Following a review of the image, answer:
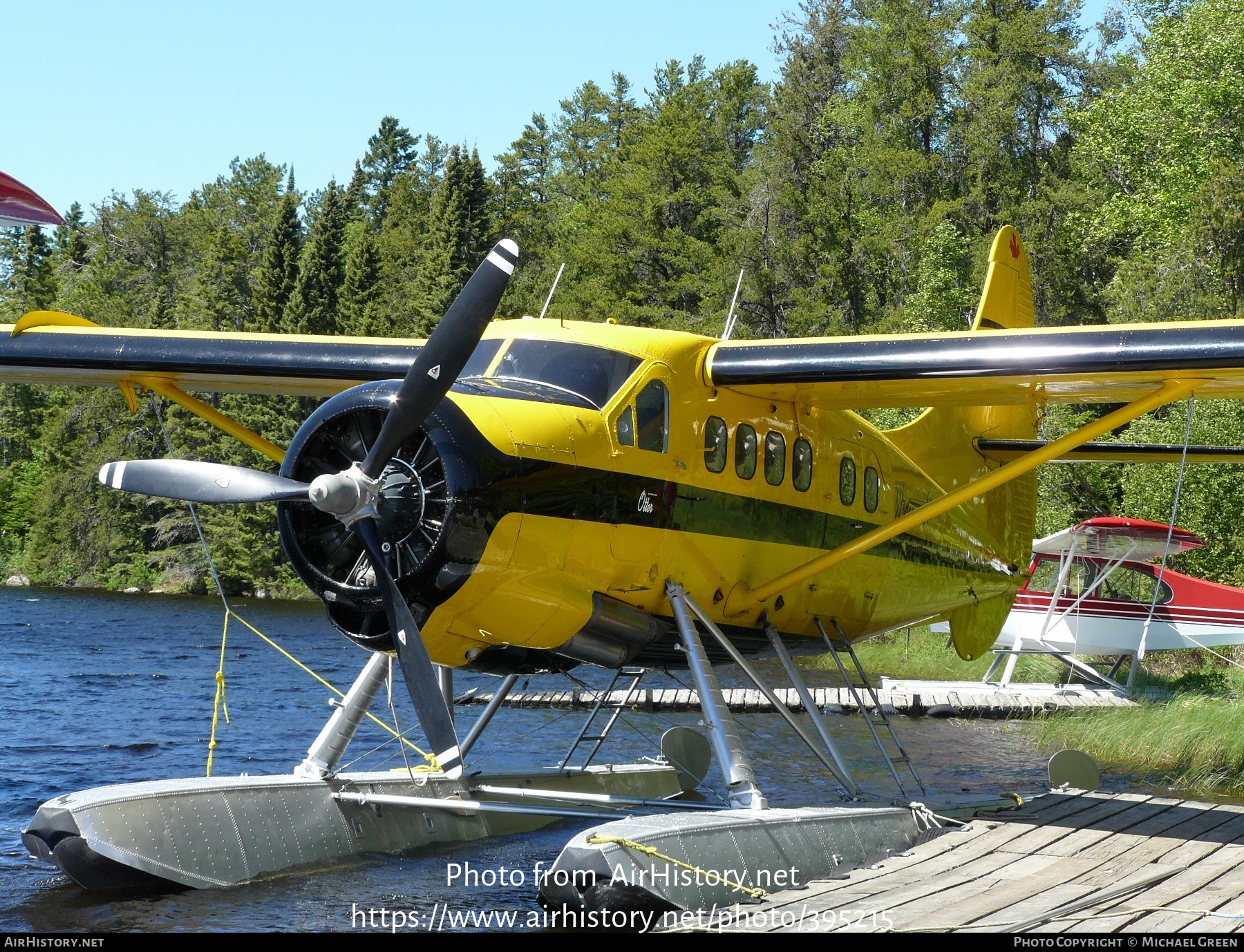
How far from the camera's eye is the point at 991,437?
12836 millimetres

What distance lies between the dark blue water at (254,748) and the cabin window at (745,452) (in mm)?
3253

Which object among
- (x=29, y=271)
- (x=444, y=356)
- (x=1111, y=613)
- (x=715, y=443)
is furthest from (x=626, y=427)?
(x=29, y=271)

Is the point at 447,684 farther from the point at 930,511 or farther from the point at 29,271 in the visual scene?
the point at 29,271

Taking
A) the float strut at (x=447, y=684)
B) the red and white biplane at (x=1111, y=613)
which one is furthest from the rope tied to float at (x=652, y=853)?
the red and white biplane at (x=1111, y=613)

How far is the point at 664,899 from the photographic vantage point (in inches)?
248

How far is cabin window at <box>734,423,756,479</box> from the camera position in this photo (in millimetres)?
8586

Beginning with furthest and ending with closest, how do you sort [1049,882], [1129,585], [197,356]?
[1129,585], [197,356], [1049,882]

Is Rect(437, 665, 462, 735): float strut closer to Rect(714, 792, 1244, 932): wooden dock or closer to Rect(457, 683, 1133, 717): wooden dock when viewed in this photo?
Rect(714, 792, 1244, 932): wooden dock

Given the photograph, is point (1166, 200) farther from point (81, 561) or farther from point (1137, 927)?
point (81, 561)

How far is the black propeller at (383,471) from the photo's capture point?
623 centimetres

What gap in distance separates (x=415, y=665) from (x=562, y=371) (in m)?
2.16

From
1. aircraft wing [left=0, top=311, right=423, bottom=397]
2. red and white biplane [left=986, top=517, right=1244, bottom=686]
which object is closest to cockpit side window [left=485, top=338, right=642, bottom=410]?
aircraft wing [left=0, top=311, right=423, bottom=397]

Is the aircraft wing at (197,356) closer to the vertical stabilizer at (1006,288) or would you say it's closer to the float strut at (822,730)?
the float strut at (822,730)

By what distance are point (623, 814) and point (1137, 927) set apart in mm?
4091
